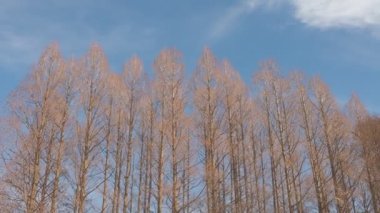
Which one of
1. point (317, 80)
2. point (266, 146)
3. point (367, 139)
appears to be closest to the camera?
point (266, 146)

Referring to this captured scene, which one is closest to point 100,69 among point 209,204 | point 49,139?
point 49,139

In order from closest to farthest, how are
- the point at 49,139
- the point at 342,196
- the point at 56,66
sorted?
1. the point at 49,139
2. the point at 56,66
3. the point at 342,196

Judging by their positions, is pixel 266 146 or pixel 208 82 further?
pixel 266 146

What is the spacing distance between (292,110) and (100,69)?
8.09 metres

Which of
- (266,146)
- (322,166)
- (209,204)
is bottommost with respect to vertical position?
(209,204)

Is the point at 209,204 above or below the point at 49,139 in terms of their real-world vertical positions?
below

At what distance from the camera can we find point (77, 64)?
14.7m

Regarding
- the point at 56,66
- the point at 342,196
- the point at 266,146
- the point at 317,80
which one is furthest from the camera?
the point at 317,80

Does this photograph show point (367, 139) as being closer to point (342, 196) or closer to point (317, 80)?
point (317, 80)

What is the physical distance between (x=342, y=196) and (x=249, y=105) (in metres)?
5.60

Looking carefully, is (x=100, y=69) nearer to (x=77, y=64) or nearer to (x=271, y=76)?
(x=77, y=64)

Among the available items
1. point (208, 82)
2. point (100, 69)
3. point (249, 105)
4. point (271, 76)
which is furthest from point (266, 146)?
point (100, 69)

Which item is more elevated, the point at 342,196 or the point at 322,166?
the point at 322,166

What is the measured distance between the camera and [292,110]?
54.0 ft
